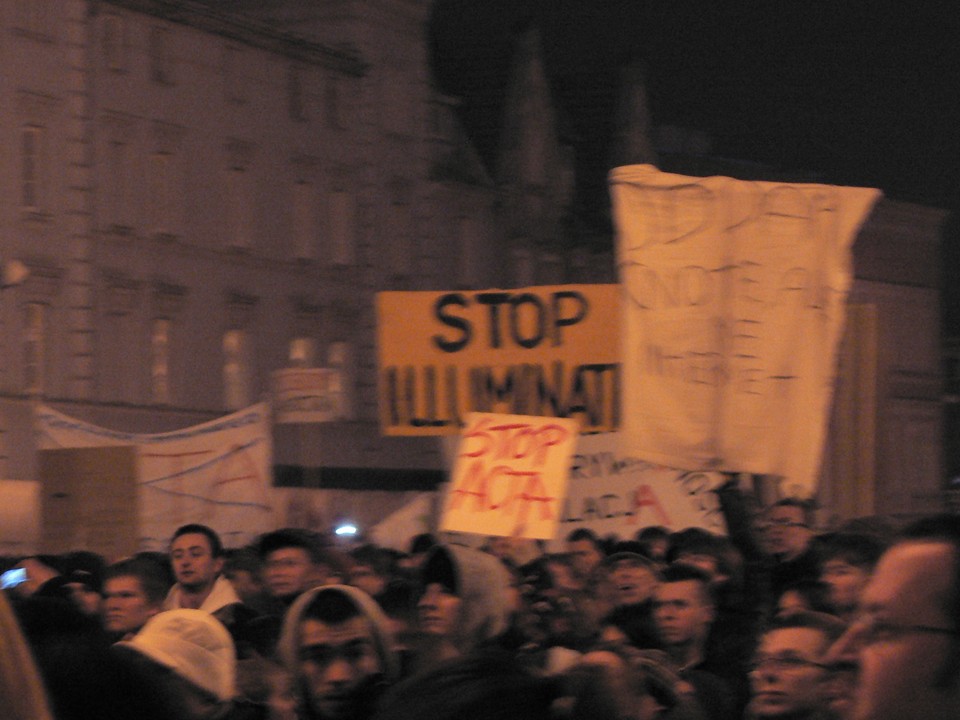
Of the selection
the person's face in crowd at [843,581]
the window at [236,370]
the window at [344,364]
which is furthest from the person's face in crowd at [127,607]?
the window at [344,364]

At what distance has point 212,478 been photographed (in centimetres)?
1989

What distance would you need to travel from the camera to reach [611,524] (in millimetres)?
17359

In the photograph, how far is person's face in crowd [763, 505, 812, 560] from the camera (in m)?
10.0

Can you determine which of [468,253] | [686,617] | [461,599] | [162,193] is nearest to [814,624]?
[461,599]

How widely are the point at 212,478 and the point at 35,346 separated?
58.4 ft

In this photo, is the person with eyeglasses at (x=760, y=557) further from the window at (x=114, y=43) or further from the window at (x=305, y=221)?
the window at (x=305, y=221)

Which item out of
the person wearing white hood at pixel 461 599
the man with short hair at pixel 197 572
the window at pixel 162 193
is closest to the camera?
the person wearing white hood at pixel 461 599

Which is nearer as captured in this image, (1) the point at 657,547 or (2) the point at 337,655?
(2) the point at 337,655

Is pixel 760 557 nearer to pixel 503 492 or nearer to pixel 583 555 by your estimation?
pixel 583 555

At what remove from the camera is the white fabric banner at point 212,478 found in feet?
63.5

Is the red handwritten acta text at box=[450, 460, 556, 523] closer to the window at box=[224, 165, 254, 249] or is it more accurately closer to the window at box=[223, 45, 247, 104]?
the window at box=[223, 45, 247, 104]

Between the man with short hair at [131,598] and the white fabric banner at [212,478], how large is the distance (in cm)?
1133

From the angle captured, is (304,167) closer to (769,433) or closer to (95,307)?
(95,307)

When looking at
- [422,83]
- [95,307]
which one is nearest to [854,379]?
[95,307]
